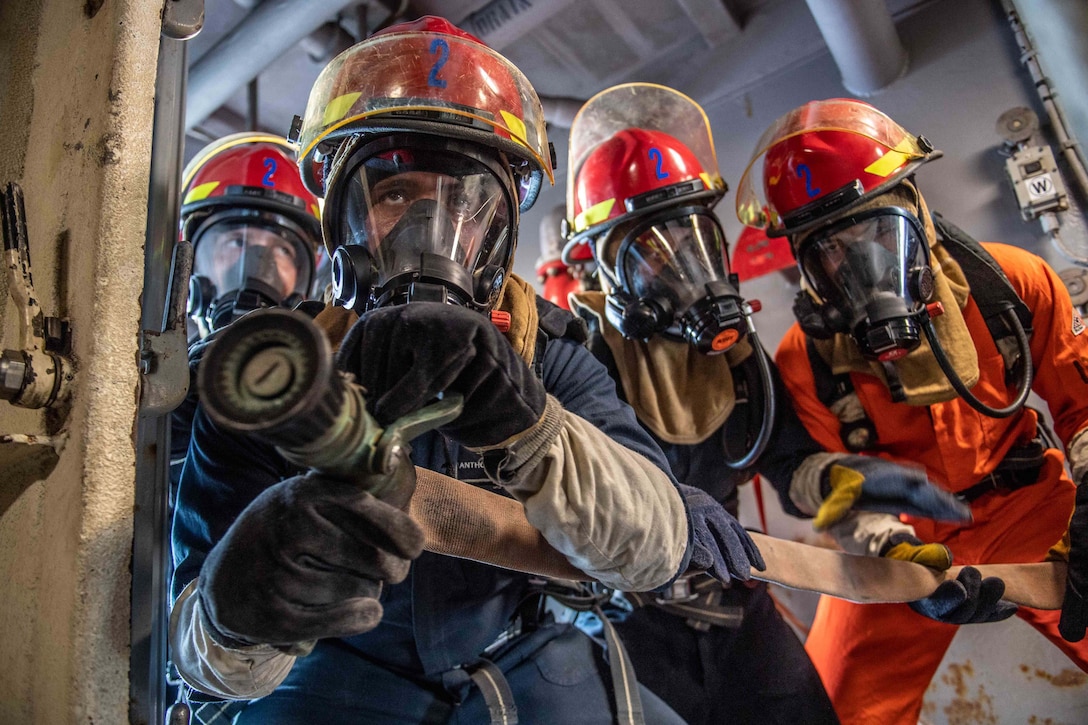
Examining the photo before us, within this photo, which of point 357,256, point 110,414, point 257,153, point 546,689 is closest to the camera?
point 110,414

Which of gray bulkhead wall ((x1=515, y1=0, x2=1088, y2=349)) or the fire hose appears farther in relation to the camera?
gray bulkhead wall ((x1=515, y1=0, x2=1088, y2=349))

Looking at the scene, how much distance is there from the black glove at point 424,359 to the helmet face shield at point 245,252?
1530 millimetres

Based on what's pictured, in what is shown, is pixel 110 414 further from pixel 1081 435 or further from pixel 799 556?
A: pixel 1081 435

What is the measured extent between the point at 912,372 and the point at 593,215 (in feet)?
3.35

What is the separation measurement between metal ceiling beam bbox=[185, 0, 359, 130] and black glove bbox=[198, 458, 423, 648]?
2218mm

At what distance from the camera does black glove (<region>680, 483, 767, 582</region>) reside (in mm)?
1073

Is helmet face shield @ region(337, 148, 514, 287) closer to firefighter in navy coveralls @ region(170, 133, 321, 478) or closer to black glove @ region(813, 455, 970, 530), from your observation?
firefighter in navy coveralls @ region(170, 133, 321, 478)

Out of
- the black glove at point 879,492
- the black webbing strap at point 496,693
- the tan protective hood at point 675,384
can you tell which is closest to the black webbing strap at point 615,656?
the black webbing strap at point 496,693

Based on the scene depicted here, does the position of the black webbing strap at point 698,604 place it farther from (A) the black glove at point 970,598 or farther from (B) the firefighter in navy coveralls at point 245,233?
(B) the firefighter in navy coveralls at point 245,233

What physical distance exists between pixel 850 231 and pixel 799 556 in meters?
0.98

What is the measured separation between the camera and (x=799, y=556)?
1447 mm

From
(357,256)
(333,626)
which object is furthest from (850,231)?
(333,626)

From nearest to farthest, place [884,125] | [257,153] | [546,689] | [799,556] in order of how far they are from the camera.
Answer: [546,689], [799,556], [884,125], [257,153]

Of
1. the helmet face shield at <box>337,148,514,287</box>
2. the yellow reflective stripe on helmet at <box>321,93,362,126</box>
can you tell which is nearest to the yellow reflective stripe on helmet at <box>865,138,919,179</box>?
the helmet face shield at <box>337,148,514,287</box>
